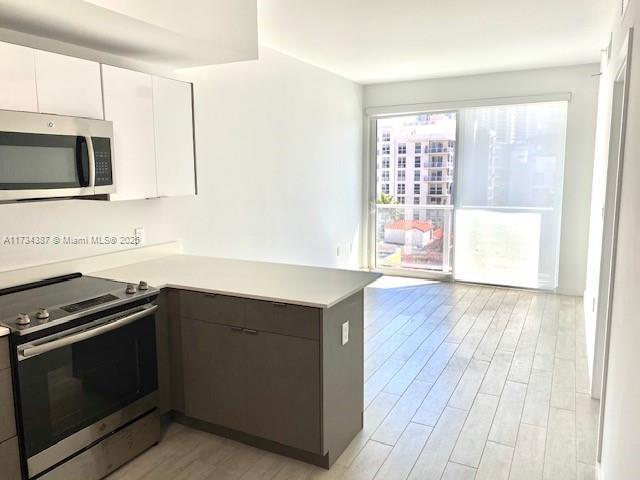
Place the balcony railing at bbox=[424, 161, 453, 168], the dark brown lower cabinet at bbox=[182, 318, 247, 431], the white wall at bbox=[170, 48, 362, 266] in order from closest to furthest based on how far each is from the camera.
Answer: the dark brown lower cabinet at bbox=[182, 318, 247, 431] → the white wall at bbox=[170, 48, 362, 266] → the balcony railing at bbox=[424, 161, 453, 168]

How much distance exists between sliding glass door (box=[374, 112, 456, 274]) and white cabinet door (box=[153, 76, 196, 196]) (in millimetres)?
4118

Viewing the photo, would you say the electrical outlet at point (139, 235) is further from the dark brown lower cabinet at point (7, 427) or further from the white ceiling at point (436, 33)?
the white ceiling at point (436, 33)

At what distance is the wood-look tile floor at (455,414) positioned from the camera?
247 centimetres

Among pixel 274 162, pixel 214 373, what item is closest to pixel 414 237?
pixel 274 162

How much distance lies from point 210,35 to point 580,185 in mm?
4695

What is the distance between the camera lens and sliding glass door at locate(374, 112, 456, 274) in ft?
21.1

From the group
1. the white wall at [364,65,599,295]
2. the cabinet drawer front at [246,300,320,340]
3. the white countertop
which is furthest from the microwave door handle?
the white wall at [364,65,599,295]

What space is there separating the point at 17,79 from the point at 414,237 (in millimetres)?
5379

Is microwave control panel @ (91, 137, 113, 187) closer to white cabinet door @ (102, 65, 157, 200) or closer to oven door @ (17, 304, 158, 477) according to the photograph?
white cabinet door @ (102, 65, 157, 200)

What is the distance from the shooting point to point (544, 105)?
18.9 feet

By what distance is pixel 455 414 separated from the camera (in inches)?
118

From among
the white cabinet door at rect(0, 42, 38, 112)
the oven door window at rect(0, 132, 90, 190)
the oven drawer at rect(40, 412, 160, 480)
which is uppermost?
the white cabinet door at rect(0, 42, 38, 112)

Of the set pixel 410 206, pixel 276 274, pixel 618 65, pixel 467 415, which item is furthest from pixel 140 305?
pixel 410 206

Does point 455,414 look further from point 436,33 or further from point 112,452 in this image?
point 436,33
